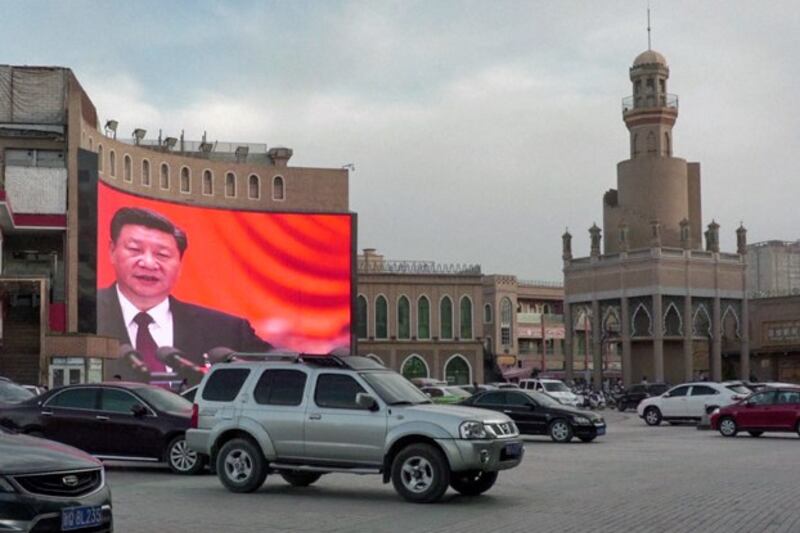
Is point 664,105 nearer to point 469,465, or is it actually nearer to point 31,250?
point 31,250

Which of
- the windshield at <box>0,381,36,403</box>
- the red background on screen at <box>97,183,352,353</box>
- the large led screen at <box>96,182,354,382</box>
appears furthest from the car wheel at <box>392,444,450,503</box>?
the red background on screen at <box>97,183,352,353</box>

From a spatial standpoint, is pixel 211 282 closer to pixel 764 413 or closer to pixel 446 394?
pixel 446 394

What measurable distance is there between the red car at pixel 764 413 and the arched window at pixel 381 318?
52302mm

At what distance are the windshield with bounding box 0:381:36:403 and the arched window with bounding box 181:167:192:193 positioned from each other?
4958 cm

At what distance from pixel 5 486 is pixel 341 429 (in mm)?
6912

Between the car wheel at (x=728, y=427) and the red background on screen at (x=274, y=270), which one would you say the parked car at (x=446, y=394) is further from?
the red background on screen at (x=274, y=270)

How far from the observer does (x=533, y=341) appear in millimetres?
111812

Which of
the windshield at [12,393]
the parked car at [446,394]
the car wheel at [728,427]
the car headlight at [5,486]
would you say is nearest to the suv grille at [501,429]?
the car headlight at [5,486]

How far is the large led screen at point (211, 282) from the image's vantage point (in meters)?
59.8

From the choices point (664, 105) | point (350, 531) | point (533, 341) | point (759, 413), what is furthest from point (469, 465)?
point (533, 341)

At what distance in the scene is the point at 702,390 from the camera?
38156mm

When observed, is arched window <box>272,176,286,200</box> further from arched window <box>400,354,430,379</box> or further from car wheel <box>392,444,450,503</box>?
car wheel <box>392,444,450,503</box>

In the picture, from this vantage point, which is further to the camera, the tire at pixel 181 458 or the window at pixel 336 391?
the tire at pixel 181 458

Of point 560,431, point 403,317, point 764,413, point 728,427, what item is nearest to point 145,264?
point 403,317
